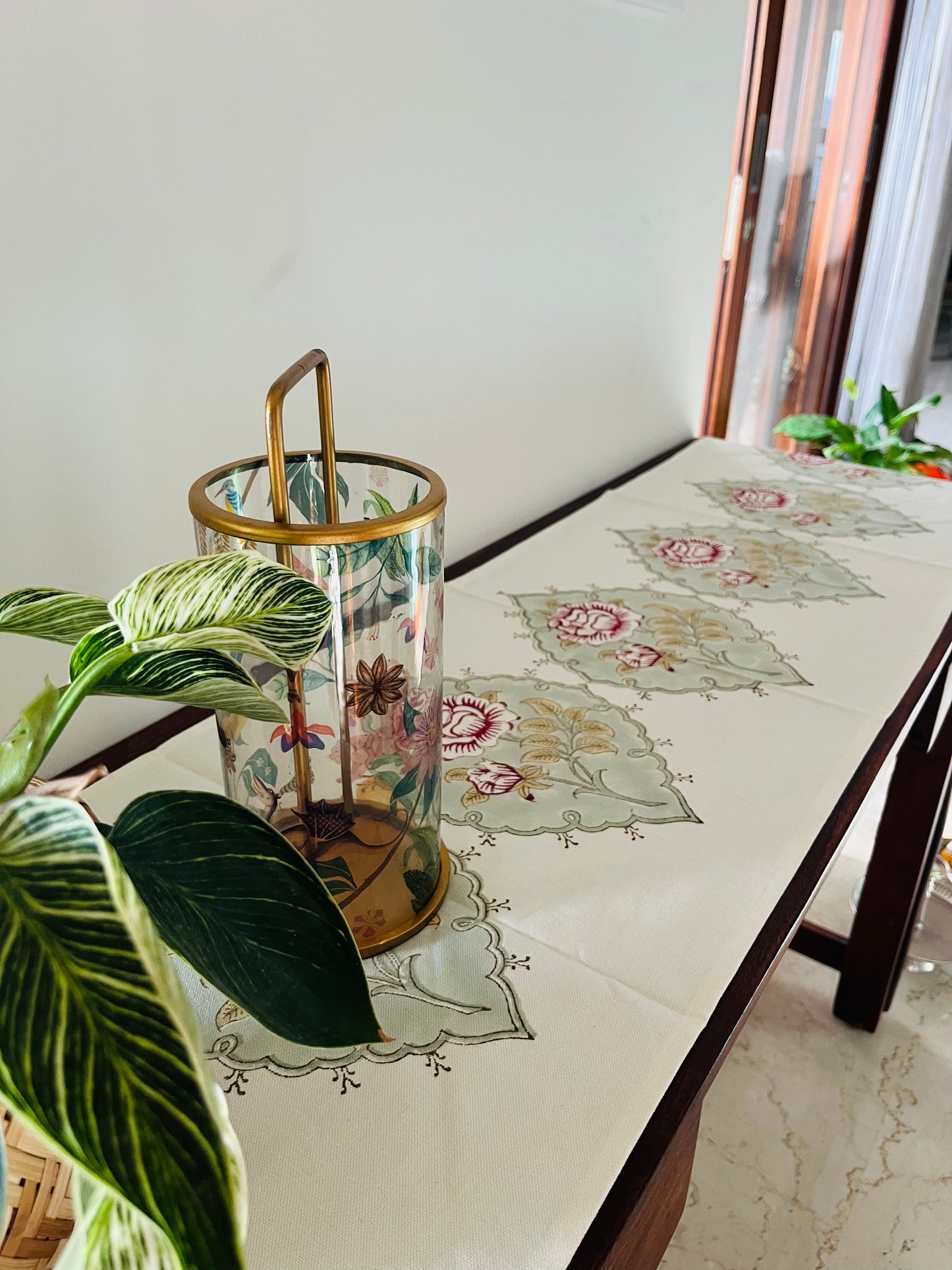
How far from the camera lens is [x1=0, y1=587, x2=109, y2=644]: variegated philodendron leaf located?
355mm

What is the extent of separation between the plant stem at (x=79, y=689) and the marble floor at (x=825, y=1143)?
3.92 ft

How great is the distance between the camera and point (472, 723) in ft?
2.53

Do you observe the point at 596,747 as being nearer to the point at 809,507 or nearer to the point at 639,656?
the point at 639,656

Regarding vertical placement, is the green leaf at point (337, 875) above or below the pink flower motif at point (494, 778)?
above

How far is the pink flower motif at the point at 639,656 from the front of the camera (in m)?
0.87

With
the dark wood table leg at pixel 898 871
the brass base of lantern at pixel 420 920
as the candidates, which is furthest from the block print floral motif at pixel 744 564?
the brass base of lantern at pixel 420 920

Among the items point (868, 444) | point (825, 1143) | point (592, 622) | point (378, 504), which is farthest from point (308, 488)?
point (868, 444)

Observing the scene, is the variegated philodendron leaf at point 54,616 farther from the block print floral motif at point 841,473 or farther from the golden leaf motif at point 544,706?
the block print floral motif at point 841,473

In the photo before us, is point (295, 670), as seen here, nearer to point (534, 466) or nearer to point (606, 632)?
point (606, 632)

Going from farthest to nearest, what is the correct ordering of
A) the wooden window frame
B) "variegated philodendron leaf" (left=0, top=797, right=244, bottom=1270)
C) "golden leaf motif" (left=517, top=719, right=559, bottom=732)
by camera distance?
the wooden window frame
"golden leaf motif" (left=517, top=719, right=559, bottom=732)
"variegated philodendron leaf" (left=0, top=797, right=244, bottom=1270)

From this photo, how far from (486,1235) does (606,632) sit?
1.98ft

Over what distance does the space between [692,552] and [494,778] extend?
54 cm

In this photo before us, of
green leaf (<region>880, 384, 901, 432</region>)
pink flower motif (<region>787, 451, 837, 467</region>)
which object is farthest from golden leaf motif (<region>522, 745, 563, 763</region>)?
green leaf (<region>880, 384, 901, 432</region>)

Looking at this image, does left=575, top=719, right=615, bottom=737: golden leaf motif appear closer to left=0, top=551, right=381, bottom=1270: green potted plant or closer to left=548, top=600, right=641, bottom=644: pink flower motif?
left=548, top=600, right=641, bottom=644: pink flower motif
